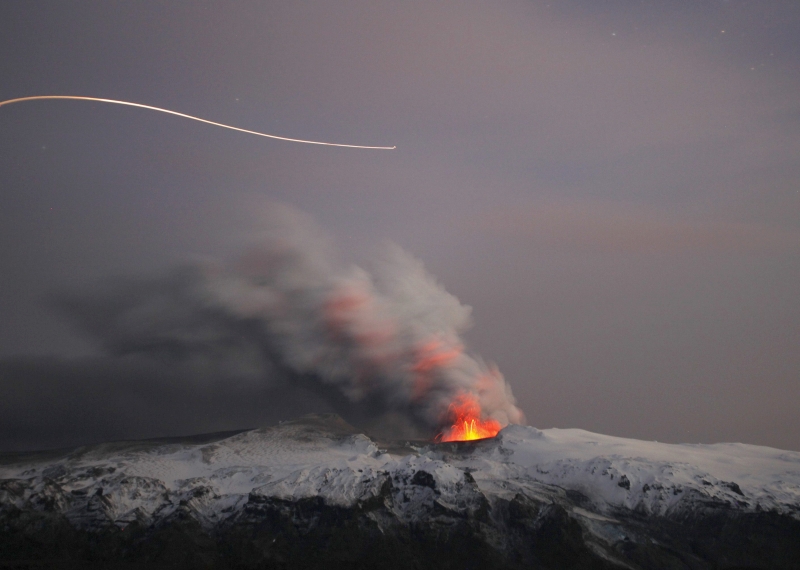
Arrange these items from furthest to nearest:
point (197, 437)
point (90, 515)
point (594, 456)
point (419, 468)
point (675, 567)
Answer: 1. point (197, 437)
2. point (594, 456)
3. point (419, 468)
4. point (90, 515)
5. point (675, 567)

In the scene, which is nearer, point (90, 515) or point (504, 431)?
point (90, 515)

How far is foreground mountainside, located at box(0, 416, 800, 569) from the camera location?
143250 millimetres

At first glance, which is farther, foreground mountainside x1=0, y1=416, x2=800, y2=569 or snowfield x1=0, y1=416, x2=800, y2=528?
snowfield x1=0, y1=416, x2=800, y2=528

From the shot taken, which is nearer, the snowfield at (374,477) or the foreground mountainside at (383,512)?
the foreground mountainside at (383,512)

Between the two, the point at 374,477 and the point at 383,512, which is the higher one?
the point at 374,477

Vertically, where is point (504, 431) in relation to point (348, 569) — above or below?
above

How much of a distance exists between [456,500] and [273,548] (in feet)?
126

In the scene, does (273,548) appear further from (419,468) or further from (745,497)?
(745,497)

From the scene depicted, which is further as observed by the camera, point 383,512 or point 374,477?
point 374,477

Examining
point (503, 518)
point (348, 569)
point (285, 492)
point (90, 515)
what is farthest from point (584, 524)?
point (90, 515)

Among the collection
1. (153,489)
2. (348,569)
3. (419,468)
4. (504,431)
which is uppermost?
(504,431)

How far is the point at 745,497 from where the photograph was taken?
155 meters

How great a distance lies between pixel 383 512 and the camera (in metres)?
154

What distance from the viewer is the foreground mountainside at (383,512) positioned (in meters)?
143
